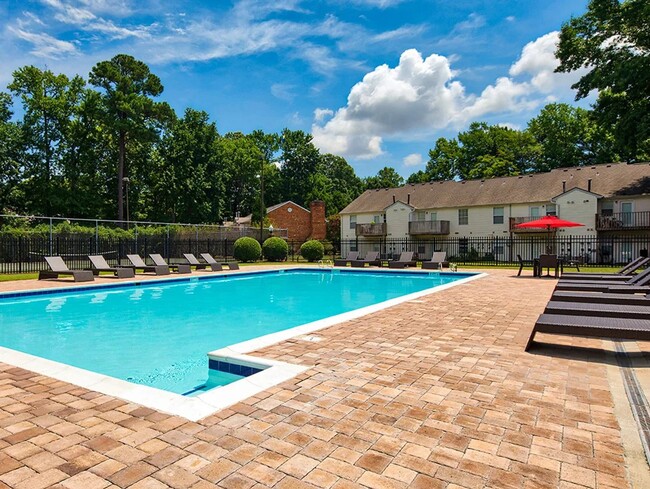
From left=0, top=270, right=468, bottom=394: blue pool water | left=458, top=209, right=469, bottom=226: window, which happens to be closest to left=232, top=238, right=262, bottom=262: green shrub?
left=0, top=270, right=468, bottom=394: blue pool water

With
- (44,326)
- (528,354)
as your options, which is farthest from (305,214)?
(528,354)

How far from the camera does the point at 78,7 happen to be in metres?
14.7

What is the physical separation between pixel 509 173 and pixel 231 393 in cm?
4468

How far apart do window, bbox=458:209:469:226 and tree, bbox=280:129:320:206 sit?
26846 millimetres

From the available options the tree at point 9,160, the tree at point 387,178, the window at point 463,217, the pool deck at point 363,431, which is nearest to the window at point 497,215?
the window at point 463,217

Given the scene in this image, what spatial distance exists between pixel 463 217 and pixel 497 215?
2638mm

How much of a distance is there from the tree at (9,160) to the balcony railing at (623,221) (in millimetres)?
45810

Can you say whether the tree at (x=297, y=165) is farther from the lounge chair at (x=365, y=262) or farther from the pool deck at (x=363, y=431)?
the pool deck at (x=363, y=431)

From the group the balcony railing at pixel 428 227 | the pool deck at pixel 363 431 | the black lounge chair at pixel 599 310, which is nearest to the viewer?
the pool deck at pixel 363 431

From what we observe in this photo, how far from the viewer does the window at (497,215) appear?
104 feet

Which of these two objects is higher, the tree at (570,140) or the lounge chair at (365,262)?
the tree at (570,140)

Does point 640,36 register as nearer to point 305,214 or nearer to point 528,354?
point 528,354

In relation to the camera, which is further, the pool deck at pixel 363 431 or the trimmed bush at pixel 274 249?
the trimmed bush at pixel 274 249

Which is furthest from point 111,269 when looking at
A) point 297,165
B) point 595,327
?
point 297,165
